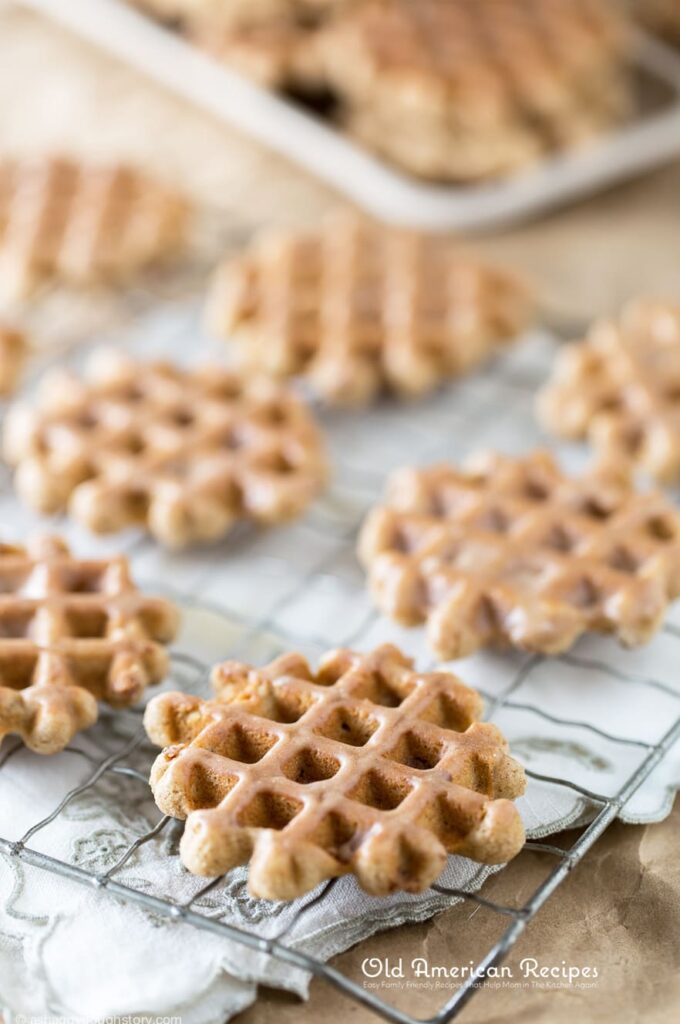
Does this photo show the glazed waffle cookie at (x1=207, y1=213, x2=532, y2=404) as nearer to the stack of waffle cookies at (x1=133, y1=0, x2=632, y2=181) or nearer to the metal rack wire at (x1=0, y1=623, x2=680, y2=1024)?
the stack of waffle cookies at (x1=133, y1=0, x2=632, y2=181)

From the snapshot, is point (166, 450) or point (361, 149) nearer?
point (166, 450)

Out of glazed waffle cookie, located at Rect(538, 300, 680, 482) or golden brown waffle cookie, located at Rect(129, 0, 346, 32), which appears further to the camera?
golden brown waffle cookie, located at Rect(129, 0, 346, 32)

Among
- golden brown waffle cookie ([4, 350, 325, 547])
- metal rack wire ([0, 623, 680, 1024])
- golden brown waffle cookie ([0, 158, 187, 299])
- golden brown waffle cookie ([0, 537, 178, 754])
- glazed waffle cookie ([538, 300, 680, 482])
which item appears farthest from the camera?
golden brown waffle cookie ([0, 158, 187, 299])

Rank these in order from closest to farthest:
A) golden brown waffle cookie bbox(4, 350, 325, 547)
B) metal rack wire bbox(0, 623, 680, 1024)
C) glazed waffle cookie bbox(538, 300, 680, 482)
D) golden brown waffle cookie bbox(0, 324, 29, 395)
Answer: metal rack wire bbox(0, 623, 680, 1024) < golden brown waffle cookie bbox(4, 350, 325, 547) < glazed waffle cookie bbox(538, 300, 680, 482) < golden brown waffle cookie bbox(0, 324, 29, 395)

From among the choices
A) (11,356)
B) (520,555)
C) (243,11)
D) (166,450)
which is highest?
(520,555)

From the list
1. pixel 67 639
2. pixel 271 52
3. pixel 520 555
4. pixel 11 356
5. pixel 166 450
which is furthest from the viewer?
pixel 271 52

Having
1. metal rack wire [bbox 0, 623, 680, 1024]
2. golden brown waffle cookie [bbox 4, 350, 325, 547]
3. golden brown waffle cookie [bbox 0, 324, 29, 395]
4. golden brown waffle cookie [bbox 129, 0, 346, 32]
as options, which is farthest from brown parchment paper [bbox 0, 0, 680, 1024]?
golden brown waffle cookie [bbox 4, 350, 325, 547]

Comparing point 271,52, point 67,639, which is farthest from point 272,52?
point 67,639

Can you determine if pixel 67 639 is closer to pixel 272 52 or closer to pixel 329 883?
pixel 329 883

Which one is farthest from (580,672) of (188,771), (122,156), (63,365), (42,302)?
(122,156)
